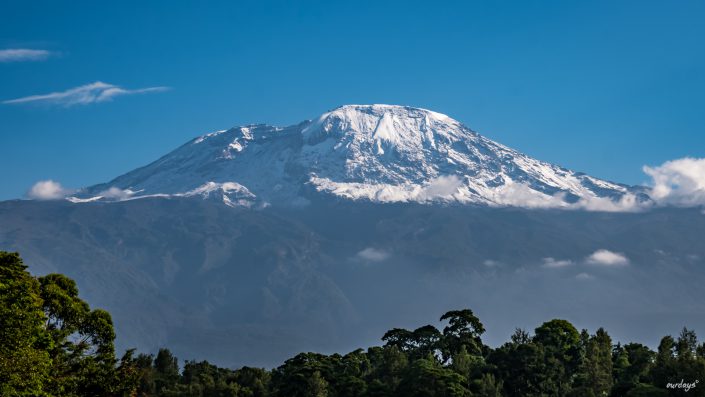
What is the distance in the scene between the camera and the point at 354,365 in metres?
124

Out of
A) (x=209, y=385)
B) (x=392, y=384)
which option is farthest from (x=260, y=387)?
(x=392, y=384)

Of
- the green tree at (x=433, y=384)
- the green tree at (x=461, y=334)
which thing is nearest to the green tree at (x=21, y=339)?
the green tree at (x=433, y=384)

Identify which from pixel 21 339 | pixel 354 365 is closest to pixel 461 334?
pixel 354 365

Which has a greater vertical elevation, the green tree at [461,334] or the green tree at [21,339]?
the green tree at [461,334]

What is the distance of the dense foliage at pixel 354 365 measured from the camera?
A: 57.0 metres

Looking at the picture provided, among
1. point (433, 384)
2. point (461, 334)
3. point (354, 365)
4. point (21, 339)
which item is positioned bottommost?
point (21, 339)

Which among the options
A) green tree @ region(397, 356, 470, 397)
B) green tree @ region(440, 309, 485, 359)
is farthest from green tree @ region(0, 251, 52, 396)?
green tree @ region(440, 309, 485, 359)

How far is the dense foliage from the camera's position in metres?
57.0

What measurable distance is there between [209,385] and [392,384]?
21072mm

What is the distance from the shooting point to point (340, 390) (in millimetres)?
107625

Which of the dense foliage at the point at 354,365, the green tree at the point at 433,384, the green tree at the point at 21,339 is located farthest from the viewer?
the green tree at the point at 433,384

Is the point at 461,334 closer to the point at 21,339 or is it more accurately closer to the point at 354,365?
the point at 354,365

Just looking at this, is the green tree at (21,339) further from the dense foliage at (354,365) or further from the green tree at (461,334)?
the green tree at (461,334)

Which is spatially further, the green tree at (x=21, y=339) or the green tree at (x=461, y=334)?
the green tree at (x=461, y=334)
